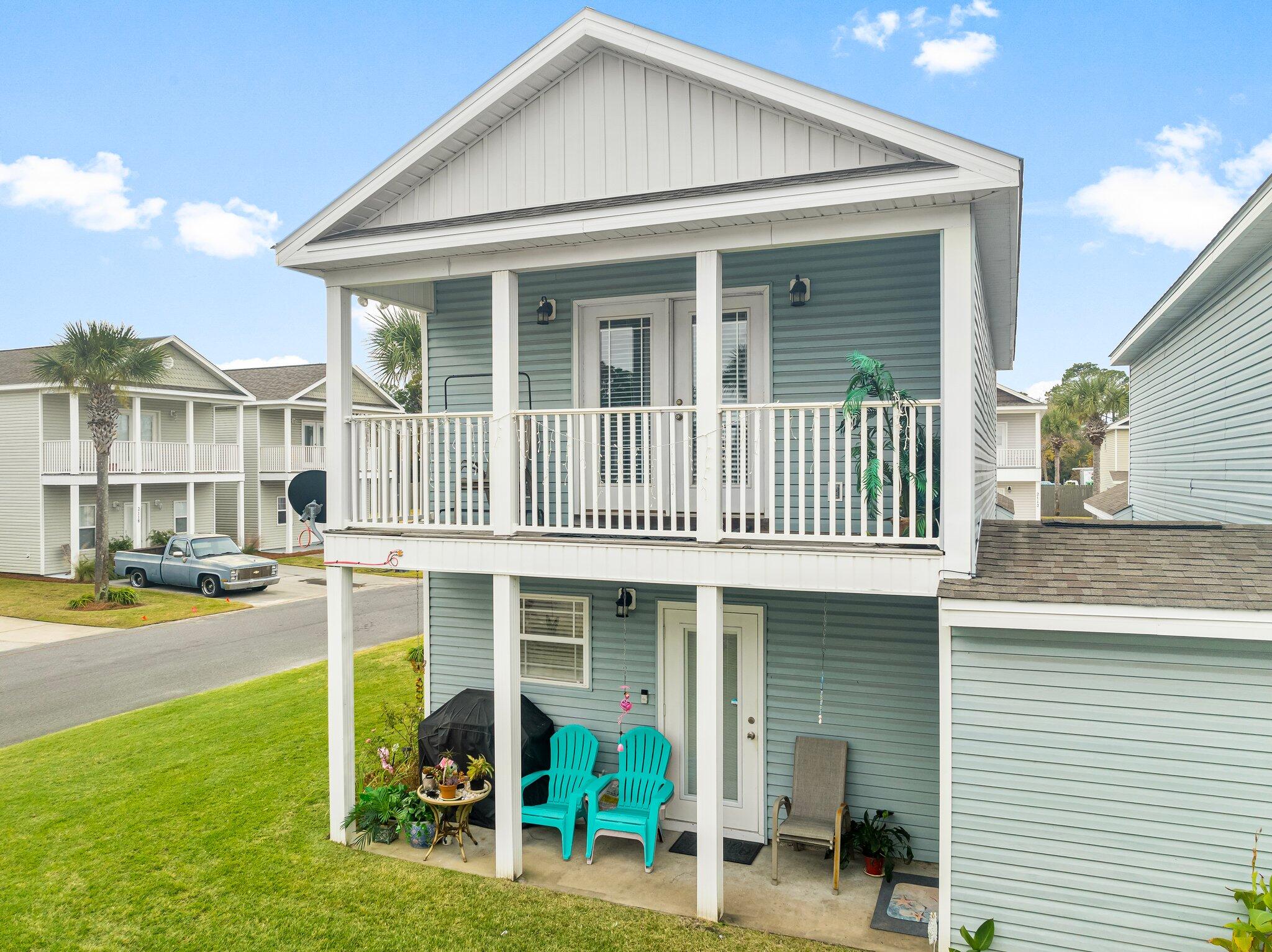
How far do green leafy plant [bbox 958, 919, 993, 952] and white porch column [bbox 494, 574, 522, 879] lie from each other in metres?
3.43

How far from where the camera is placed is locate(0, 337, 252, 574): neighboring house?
2255cm

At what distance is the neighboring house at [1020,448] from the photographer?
29625 millimetres

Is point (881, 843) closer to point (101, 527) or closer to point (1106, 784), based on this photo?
point (1106, 784)

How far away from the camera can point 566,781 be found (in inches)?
300

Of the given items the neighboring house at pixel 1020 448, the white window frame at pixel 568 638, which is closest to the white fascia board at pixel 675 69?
the white window frame at pixel 568 638

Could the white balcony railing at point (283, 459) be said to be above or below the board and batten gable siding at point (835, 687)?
above

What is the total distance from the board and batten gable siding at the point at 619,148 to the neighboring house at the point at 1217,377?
349cm

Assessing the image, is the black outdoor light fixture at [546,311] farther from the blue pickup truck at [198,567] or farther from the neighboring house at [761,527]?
the blue pickup truck at [198,567]

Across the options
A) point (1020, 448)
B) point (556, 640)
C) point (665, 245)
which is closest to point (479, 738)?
point (556, 640)

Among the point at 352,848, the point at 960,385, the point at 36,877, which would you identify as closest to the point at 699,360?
the point at 960,385

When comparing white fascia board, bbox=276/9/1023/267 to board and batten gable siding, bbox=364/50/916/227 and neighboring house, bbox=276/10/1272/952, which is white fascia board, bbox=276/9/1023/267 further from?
board and batten gable siding, bbox=364/50/916/227

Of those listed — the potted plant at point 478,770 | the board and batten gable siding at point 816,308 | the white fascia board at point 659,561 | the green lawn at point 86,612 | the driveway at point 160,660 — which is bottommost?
the driveway at point 160,660

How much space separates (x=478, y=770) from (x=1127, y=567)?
5494 mm

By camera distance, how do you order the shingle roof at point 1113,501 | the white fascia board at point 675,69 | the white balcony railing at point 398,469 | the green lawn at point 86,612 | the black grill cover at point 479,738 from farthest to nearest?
1. the green lawn at point 86,612
2. the shingle roof at point 1113,501
3. the black grill cover at point 479,738
4. the white balcony railing at point 398,469
5. the white fascia board at point 675,69
